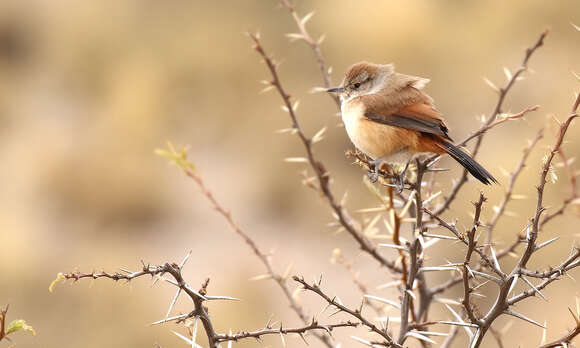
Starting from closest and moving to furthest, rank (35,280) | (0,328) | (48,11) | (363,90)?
(0,328) < (363,90) < (35,280) < (48,11)

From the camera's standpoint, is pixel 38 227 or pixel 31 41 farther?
pixel 31 41

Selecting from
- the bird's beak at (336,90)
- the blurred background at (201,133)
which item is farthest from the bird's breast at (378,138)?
the blurred background at (201,133)

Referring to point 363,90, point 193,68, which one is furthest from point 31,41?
point 363,90

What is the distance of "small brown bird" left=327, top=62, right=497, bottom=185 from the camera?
2523 millimetres

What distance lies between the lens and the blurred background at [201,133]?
6.85m

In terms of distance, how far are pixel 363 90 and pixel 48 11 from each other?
7.04 m

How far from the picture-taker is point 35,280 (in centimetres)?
709

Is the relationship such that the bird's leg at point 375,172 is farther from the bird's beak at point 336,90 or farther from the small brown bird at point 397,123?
the bird's beak at point 336,90

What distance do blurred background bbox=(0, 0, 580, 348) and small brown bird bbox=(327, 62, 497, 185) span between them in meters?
4.02

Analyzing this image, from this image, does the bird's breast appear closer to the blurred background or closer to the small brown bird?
the small brown bird

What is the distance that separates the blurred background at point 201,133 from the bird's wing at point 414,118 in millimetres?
4087

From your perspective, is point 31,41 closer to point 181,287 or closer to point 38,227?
point 38,227

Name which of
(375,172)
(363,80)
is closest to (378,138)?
(375,172)

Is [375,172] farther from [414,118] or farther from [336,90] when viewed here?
[336,90]
